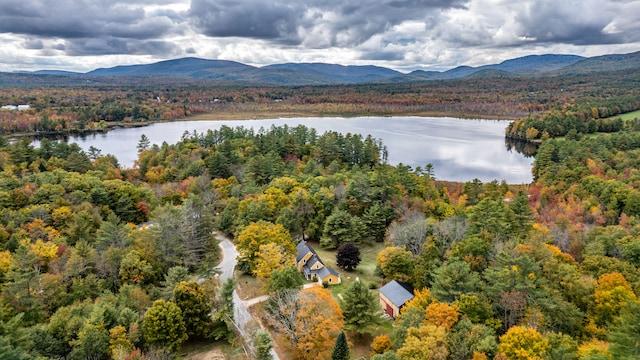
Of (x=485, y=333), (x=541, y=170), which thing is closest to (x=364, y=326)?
(x=485, y=333)

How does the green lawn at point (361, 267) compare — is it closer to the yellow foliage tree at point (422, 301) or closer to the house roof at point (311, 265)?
the house roof at point (311, 265)

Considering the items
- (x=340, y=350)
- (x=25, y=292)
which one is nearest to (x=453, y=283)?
(x=340, y=350)

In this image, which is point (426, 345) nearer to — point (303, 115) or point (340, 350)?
point (340, 350)

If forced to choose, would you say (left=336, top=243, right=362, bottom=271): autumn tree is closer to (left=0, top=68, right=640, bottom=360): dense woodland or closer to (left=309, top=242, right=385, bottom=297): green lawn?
(left=309, top=242, right=385, bottom=297): green lawn

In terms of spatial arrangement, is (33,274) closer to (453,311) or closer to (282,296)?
(282,296)

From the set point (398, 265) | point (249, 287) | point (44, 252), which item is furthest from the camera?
point (249, 287)

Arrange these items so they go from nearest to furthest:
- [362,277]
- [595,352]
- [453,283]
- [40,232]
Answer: [595,352], [453,283], [362,277], [40,232]

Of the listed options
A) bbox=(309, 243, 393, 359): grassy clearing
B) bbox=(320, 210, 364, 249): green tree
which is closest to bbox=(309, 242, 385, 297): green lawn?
bbox=(309, 243, 393, 359): grassy clearing
